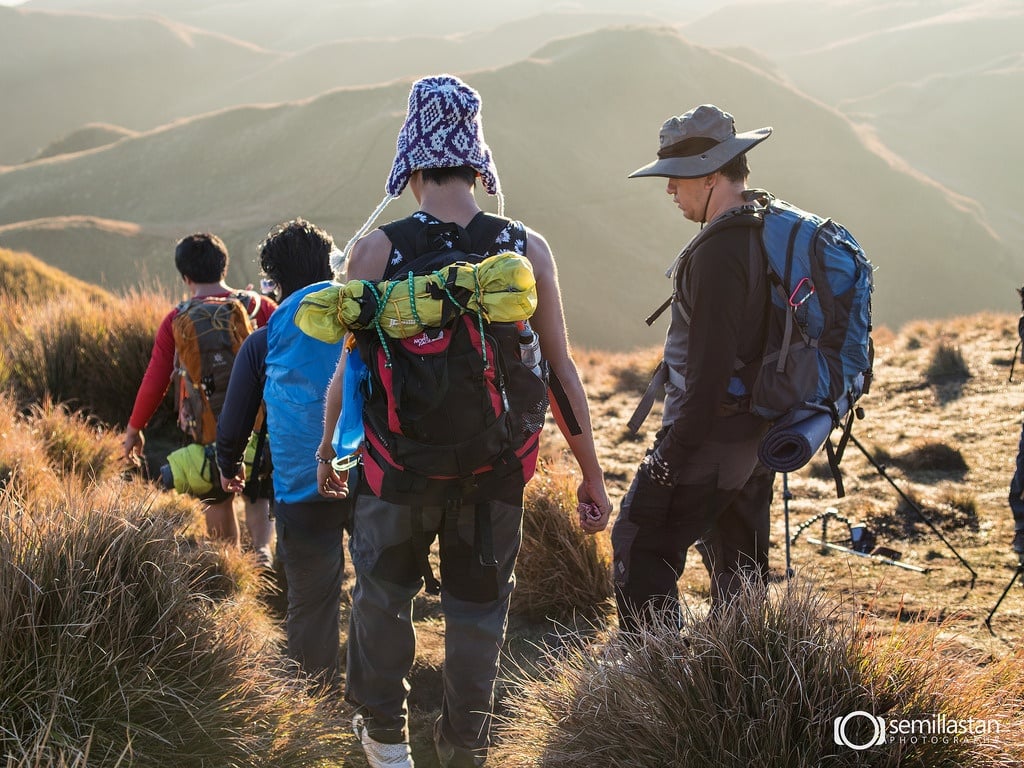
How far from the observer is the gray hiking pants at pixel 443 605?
2566 mm

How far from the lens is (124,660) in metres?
2.54

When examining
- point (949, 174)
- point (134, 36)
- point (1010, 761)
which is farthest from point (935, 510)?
point (134, 36)

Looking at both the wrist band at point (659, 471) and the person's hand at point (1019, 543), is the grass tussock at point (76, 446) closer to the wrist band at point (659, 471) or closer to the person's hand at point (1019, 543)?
the wrist band at point (659, 471)

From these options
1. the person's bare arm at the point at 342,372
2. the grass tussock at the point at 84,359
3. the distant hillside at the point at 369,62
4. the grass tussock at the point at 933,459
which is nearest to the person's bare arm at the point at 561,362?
the person's bare arm at the point at 342,372

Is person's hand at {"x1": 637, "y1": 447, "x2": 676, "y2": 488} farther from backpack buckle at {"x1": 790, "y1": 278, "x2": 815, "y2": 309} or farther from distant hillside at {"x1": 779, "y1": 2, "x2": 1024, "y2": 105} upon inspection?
distant hillside at {"x1": 779, "y1": 2, "x2": 1024, "y2": 105}

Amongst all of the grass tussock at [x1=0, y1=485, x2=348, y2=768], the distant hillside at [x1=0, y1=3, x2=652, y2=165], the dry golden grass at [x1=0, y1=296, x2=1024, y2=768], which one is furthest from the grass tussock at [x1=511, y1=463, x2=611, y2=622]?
the distant hillside at [x1=0, y1=3, x2=652, y2=165]

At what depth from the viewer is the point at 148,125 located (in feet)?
357

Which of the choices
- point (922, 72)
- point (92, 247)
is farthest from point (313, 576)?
point (922, 72)

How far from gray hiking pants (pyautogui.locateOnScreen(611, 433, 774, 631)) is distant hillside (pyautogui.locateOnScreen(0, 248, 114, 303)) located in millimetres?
9197

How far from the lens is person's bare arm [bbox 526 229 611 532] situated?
104 inches

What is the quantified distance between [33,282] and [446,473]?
480 inches

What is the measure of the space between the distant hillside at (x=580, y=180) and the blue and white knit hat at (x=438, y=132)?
36.5m

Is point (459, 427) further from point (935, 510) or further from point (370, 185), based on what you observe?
point (370, 185)

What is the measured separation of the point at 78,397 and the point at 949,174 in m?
90.1
